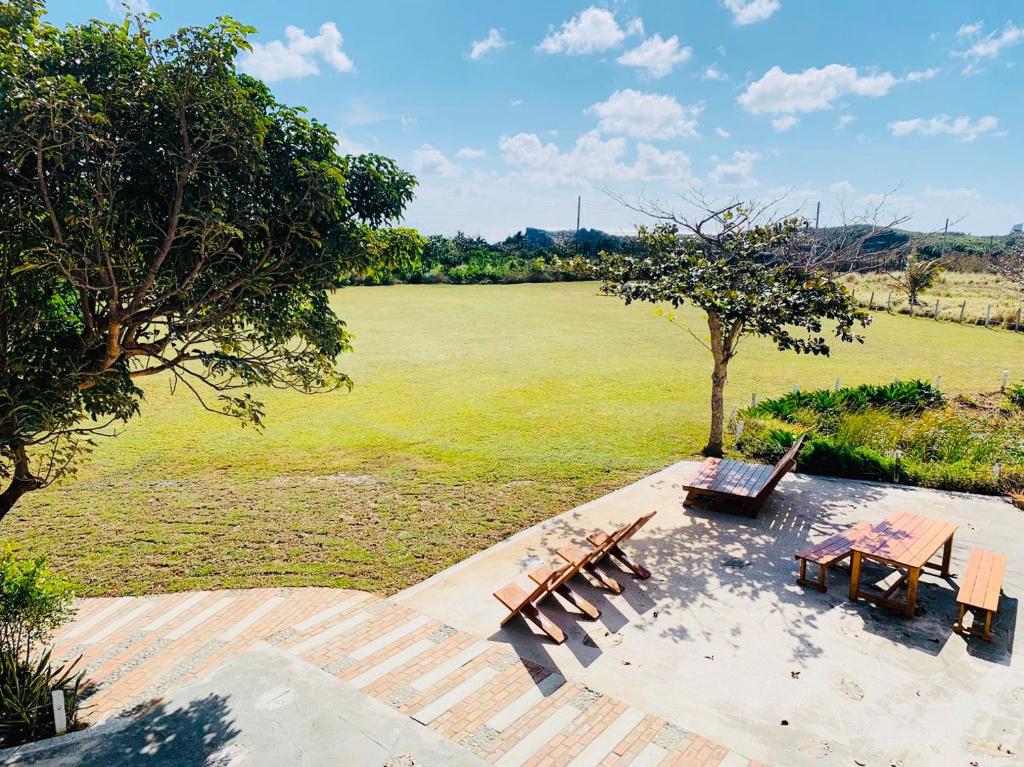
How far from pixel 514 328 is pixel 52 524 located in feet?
75.4

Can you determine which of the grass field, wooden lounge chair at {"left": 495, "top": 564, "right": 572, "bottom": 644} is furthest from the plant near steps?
the grass field

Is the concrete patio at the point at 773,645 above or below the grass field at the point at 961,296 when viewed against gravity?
below

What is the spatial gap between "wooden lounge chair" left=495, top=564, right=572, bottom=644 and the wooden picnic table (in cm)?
350

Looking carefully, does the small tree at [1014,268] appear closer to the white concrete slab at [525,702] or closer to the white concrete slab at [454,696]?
the white concrete slab at [525,702]

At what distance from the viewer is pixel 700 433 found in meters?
15.1

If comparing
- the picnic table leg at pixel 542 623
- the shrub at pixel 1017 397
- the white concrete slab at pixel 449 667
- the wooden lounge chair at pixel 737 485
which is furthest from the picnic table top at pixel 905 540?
the shrub at pixel 1017 397

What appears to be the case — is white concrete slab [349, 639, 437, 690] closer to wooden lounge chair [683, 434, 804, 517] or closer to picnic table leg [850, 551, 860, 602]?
picnic table leg [850, 551, 860, 602]

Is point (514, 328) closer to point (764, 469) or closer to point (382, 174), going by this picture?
point (764, 469)

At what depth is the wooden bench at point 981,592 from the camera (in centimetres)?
671

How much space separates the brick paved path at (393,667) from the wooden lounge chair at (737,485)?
16.2 ft

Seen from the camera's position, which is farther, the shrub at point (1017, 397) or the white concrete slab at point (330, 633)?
the shrub at point (1017, 397)

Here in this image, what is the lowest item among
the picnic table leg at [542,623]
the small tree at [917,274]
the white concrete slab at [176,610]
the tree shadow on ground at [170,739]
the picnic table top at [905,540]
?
the white concrete slab at [176,610]

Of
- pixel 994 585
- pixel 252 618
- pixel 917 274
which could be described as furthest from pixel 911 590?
pixel 917 274

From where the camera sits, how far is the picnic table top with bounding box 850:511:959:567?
7.33 m
